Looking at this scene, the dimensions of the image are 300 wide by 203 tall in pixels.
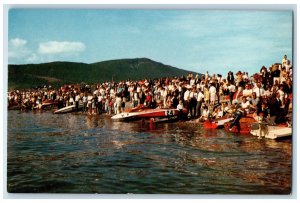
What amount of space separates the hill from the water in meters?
0.48

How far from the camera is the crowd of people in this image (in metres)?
6.30

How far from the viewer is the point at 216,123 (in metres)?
6.53

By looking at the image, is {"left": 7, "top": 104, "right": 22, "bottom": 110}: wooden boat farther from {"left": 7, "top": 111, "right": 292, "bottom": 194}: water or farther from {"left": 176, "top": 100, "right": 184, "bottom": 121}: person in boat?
{"left": 176, "top": 100, "right": 184, "bottom": 121}: person in boat

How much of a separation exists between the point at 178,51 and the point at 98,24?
1062mm

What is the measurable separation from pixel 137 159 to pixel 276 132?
1776 millimetres

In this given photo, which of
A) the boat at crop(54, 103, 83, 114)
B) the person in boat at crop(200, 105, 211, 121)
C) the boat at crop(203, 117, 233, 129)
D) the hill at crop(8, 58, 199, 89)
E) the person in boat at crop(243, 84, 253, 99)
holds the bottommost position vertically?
the boat at crop(203, 117, 233, 129)

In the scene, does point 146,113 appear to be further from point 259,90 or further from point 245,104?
point 259,90

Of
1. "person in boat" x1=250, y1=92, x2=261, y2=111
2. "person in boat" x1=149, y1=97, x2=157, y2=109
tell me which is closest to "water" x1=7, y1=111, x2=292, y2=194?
"person in boat" x1=149, y1=97, x2=157, y2=109

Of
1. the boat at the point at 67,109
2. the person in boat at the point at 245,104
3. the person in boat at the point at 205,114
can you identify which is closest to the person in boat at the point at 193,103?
the person in boat at the point at 205,114

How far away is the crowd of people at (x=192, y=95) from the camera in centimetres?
630

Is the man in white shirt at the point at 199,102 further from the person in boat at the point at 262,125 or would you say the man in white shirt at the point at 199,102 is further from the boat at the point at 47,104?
the boat at the point at 47,104

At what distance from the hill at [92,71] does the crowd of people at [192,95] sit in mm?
94

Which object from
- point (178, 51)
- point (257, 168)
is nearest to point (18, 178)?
point (178, 51)

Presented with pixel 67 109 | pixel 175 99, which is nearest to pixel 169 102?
pixel 175 99
